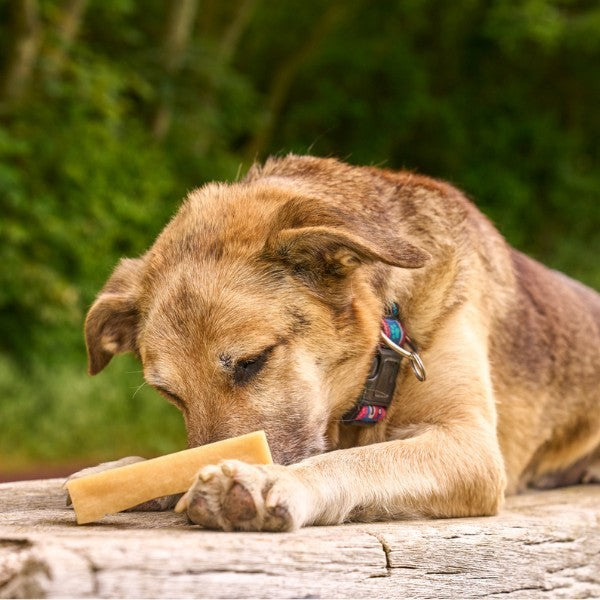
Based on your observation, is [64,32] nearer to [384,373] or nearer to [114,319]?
[114,319]

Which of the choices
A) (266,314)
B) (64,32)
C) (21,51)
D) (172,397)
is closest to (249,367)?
(266,314)

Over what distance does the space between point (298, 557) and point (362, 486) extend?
Answer: 29.0 inches

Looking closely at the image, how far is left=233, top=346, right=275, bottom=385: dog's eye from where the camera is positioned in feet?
12.5

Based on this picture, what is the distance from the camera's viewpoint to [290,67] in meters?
19.6

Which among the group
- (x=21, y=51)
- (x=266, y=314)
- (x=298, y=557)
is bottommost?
(x=298, y=557)

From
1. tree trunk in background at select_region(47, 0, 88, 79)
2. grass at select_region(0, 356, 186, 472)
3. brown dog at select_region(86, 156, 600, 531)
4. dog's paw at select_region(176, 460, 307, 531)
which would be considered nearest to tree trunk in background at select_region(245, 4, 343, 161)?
tree trunk in background at select_region(47, 0, 88, 79)

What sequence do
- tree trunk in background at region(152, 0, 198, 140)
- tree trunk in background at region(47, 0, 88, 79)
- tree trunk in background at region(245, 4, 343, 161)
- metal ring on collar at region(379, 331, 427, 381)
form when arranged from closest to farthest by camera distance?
1. metal ring on collar at region(379, 331, 427, 381)
2. tree trunk in background at region(47, 0, 88, 79)
3. tree trunk in background at region(152, 0, 198, 140)
4. tree trunk in background at region(245, 4, 343, 161)

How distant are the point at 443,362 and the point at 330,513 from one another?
3.55ft

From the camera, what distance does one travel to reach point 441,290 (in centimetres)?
466

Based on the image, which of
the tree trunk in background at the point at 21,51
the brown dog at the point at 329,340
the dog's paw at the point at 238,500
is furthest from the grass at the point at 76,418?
the dog's paw at the point at 238,500

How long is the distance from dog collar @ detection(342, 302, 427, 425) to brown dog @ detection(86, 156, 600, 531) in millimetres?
10

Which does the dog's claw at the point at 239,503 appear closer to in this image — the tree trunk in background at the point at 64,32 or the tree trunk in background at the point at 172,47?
the tree trunk in background at the point at 64,32

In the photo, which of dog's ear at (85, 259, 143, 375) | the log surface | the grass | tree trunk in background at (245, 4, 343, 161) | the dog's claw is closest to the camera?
the log surface

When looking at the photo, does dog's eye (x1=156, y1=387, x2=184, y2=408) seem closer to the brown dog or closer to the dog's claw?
the brown dog
